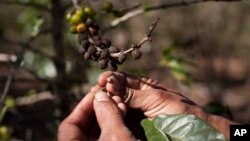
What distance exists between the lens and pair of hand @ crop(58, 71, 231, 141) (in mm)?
1483

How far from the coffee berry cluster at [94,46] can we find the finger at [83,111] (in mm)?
162

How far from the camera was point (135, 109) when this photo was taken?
5.27 feet

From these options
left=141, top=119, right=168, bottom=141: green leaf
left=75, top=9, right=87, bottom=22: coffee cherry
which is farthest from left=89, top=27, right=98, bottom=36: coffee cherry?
left=141, top=119, right=168, bottom=141: green leaf

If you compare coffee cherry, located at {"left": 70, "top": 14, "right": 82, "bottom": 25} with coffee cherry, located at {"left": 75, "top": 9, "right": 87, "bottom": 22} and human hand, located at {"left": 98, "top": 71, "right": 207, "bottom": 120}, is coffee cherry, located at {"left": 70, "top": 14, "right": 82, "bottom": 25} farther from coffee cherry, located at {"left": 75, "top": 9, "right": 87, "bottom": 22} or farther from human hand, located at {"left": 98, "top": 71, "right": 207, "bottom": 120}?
human hand, located at {"left": 98, "top": 71, "right": 207, "bottom": 120}

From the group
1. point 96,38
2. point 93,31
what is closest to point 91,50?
point 96,38

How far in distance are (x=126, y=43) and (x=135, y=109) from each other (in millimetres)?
3119

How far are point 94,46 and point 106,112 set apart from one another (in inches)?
7.1

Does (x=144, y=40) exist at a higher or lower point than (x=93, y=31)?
lower

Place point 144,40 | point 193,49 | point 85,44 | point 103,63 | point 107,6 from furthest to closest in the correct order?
point 193,49 → point 107,6 → point 85,44 → point 103,63 → point 144,40

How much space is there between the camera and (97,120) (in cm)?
154

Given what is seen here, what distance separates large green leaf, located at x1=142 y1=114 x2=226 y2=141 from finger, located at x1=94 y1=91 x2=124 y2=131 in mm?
104

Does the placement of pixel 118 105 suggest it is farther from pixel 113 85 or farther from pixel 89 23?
pixel 89 23

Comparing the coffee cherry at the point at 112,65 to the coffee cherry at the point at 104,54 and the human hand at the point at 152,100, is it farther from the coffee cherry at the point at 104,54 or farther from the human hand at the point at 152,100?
the human hand at the point at 152,100

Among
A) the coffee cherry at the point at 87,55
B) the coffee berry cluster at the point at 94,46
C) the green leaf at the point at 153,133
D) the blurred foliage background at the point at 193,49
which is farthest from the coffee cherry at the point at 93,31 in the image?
the blurred foliage background at the point at 193,49
